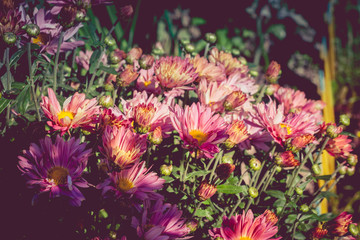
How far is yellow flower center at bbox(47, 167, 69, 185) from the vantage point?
0.89m

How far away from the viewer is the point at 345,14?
5047 mm

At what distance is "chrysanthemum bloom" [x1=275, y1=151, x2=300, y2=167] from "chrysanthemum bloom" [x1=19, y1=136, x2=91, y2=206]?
0.64 m

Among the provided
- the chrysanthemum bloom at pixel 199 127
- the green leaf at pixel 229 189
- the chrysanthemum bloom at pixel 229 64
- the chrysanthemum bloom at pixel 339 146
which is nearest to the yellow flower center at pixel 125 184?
the chrysanthemum bloom at pixel 199 127

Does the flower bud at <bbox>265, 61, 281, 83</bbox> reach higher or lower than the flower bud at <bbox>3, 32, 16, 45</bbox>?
lower

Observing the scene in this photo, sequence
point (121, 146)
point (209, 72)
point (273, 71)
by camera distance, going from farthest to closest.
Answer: point (273, 71), point (209, 72), point (121, 146)

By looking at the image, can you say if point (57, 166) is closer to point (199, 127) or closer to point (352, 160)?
point (199, 127)

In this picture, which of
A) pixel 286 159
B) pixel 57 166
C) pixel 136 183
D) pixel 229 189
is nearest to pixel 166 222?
pixel 136 183

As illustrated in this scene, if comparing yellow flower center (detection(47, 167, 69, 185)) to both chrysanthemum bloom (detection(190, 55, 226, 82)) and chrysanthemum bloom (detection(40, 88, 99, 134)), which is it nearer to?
chrysanthemum bloom (detection(40, 88, 99, 134))

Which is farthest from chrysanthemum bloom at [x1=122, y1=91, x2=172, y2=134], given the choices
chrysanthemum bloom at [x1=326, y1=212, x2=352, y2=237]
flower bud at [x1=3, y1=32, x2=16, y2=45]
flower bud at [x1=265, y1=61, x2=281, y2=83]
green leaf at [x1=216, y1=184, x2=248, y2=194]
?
chrysanthemum bloom at [x1=326, y1=212, x2=352, y2=237]

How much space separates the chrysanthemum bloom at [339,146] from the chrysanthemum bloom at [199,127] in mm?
575

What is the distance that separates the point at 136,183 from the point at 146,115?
7.9 inches

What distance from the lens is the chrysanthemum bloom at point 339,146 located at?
1.26 metres

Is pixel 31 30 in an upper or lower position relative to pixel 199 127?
upper

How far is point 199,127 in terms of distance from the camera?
1.01 m
